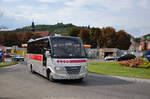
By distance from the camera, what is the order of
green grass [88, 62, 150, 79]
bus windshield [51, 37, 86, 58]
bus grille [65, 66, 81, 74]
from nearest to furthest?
bus grille [65, 66, 81, 74], bus windshield [51, 37, 86, 58], green grass [88, 62, 150, 79]

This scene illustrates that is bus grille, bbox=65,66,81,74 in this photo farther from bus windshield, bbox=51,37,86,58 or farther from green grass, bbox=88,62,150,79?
green grass, bbox=88,62,150,79

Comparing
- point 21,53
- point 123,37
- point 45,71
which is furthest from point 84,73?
point 123,37

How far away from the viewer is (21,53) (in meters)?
47.2

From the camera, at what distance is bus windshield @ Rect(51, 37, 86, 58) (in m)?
12.8

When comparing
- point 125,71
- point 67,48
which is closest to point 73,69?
point 67,48

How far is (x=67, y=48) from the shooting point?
42.9ft

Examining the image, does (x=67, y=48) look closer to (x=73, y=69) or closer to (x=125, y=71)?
(x=73, y=69)

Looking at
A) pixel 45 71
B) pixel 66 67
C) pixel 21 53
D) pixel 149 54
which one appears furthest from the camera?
pixel 21 53

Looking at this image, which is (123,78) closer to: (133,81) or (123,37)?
(133,81)

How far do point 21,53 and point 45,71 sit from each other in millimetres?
34462

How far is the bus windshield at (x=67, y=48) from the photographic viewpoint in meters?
12.8

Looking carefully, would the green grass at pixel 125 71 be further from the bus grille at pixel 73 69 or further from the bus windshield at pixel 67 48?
the bus grille at pixel 73 69

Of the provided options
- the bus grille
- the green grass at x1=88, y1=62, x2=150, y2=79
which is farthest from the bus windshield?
the green grass at x1=88, y1=62, x2=150, y2=79

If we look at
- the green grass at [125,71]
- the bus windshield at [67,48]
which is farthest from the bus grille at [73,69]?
the green grass at [125,71]
